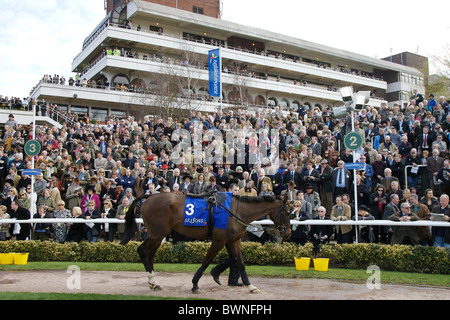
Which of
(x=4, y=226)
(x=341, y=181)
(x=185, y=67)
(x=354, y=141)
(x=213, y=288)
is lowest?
(x=213, y=288)

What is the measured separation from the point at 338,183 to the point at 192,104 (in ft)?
101

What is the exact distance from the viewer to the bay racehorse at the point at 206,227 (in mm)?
7832

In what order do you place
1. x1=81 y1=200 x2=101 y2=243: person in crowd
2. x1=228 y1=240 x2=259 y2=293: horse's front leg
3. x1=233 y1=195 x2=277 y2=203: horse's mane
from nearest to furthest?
1. x1=228 y1=240 x2=259 y2=293: horse's front leg
2. x1=233 y1=195 x2=277 y2=203: horse's mane
3. x1=81 y1=200 x2=101 y2=243: person in crowd

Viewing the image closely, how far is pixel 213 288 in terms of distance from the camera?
8156mm

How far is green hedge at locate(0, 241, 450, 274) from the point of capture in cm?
961

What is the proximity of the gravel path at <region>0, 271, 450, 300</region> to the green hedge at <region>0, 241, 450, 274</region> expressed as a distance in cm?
154

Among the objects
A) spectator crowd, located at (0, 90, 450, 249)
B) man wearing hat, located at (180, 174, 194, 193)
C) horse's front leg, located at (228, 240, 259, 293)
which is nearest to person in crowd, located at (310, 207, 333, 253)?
spectator crowd, located at (0, 90, 450, 249)

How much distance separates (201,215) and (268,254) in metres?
3.72

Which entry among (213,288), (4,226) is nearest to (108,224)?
(4,226)

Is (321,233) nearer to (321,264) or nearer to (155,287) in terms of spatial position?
(321,264)

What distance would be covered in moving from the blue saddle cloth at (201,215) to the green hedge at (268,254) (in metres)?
3.19

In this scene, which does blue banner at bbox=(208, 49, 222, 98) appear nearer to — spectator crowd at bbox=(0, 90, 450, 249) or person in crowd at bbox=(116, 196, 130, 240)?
spectator crowd at bbox=(0, 90, 450, 249)
